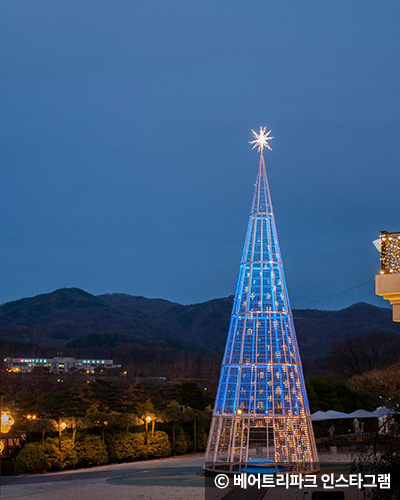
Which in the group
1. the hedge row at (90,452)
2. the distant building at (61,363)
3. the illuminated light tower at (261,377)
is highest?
the distant building at (61,363)

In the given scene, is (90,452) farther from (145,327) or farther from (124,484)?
(145,327)

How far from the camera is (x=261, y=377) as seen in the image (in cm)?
1577

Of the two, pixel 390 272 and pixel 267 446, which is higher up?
pixel 390 272

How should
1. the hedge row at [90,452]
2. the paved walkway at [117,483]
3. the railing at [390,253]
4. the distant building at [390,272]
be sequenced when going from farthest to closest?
the hedge row at [90,452] < the paved walkway at [117,483] < the railing at [390,253] < the distant building at [390,272]

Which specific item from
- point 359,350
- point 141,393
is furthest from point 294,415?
point 359,350

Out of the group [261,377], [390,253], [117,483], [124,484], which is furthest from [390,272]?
[117,483]

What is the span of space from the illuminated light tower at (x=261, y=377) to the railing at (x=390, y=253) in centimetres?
875

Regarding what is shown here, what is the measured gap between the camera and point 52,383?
1962 inches

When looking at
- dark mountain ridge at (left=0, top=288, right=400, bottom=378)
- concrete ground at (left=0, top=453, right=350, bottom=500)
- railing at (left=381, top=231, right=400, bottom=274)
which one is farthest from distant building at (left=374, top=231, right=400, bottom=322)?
dark mountain ridge at (left=0, top=288, right=400, bottom=378)

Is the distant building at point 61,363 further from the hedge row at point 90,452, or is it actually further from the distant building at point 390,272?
the distant building at point 390,272

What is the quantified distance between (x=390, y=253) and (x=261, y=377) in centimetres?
913

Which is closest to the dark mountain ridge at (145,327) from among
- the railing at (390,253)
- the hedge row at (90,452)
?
the hedge row at (90,452)

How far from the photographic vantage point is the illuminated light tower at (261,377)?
604 inches

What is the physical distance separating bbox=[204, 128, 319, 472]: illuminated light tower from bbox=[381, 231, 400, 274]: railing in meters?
8.75
